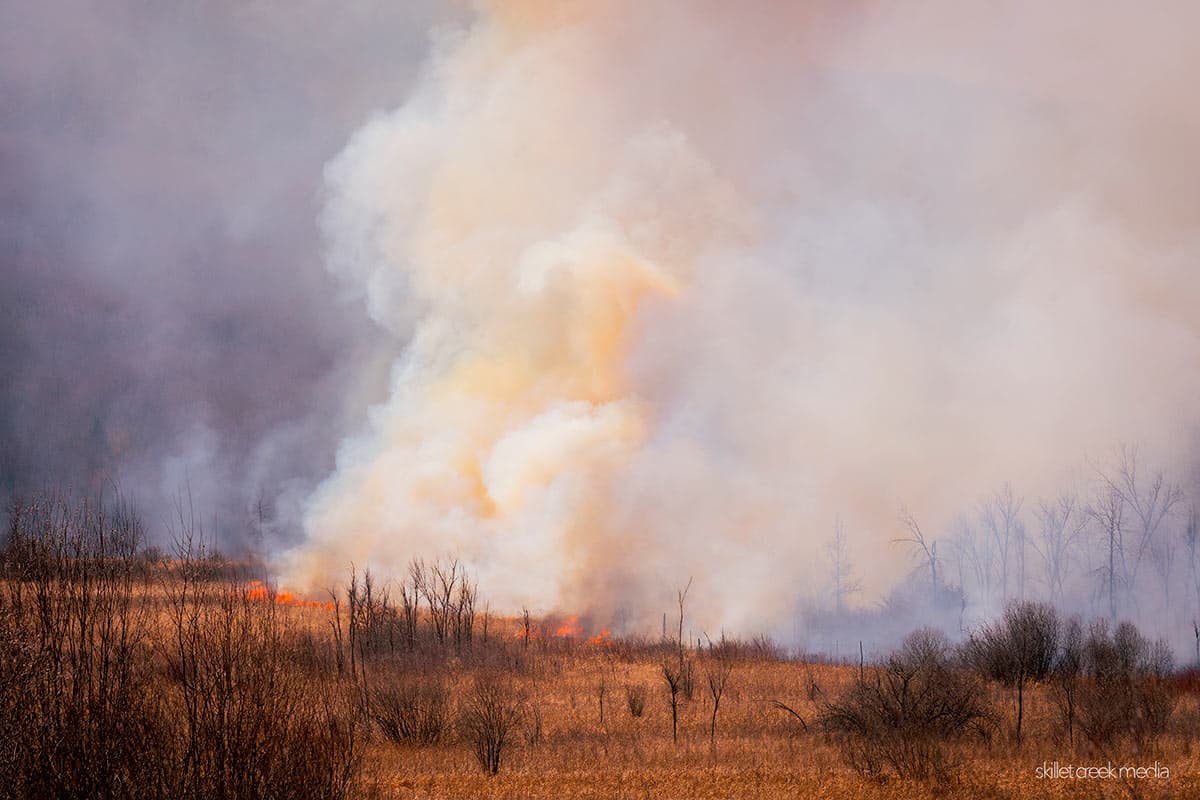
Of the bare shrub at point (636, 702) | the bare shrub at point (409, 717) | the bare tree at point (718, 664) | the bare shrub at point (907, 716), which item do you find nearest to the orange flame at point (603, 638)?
the bare tree at point (718, 664)

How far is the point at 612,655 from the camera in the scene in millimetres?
58594

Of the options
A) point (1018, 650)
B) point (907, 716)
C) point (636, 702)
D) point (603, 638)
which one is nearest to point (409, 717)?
point (636, 702)

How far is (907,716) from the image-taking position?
28.3 meters

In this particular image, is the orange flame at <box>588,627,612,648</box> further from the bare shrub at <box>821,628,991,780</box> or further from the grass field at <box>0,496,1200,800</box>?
the bare shrub at <box>821,628,991,780</box>

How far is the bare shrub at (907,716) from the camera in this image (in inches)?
921

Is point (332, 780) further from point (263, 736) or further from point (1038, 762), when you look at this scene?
point (1038, 762)

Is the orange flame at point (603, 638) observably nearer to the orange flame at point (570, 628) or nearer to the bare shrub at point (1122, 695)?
the orange flame at point (570, 628)

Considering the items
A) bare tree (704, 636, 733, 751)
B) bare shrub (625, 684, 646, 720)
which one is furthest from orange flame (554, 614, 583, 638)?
bare shrub (625, 684, 646, 720)

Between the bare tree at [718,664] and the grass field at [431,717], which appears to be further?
the bare tree at [718,664]

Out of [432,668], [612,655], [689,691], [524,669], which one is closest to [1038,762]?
[689,691]

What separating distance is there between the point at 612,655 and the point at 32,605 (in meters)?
48.3

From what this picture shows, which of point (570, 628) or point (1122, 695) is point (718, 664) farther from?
point (1122, 695)

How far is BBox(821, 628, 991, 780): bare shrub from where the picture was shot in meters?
23.4

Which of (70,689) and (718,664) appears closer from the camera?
(70,689)
